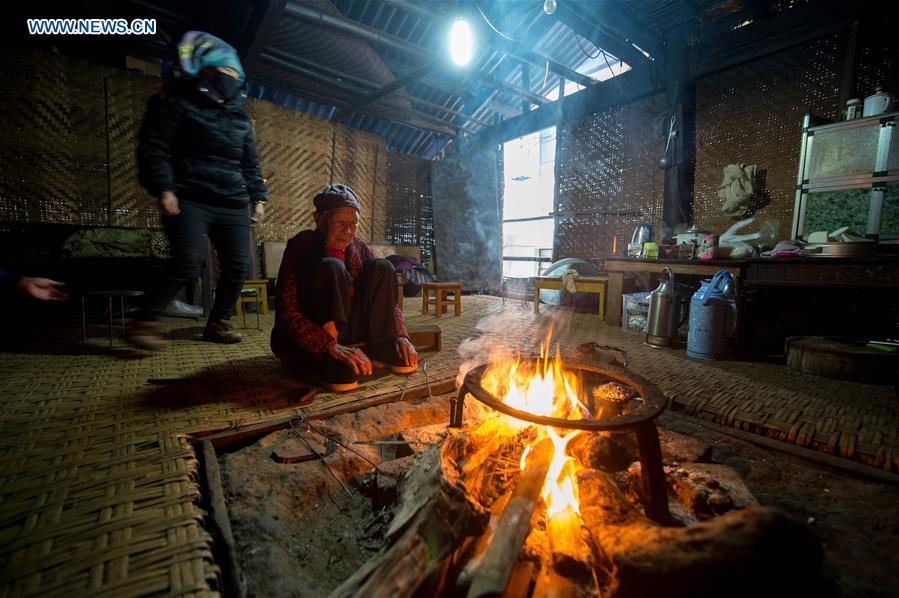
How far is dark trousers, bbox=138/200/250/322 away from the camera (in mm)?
3023

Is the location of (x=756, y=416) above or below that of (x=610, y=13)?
below

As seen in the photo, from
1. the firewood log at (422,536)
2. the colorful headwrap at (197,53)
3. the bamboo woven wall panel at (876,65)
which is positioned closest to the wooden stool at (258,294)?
the colorful headwrap at (197,53)

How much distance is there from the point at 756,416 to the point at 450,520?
2033 millimetres

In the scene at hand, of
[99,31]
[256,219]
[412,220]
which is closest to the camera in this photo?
[256,219]

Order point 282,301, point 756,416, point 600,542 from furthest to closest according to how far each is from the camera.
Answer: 1. point 282,301
2. point 756,416
3. point 600,542

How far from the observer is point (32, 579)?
94cm

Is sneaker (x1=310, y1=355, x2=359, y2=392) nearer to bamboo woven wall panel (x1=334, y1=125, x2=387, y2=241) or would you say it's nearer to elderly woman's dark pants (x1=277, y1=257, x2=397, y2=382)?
elderly woman's dark pants (x1=277, y1=257, x2=397, y2=382)

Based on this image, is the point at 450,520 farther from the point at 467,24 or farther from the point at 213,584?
the point at 467,24

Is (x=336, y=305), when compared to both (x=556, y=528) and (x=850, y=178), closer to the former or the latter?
(x=556, y=528)

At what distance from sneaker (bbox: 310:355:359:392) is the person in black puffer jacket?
166 centimetres

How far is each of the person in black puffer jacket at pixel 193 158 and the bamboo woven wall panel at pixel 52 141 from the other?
400cm

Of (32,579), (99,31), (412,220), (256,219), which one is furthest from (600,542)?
(412,220)

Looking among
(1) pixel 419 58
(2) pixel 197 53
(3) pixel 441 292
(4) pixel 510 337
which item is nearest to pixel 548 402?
(4) pixel 510 337

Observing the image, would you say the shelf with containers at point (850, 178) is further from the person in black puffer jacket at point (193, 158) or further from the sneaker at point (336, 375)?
the person in black puffer jacket at point (193, 158)
